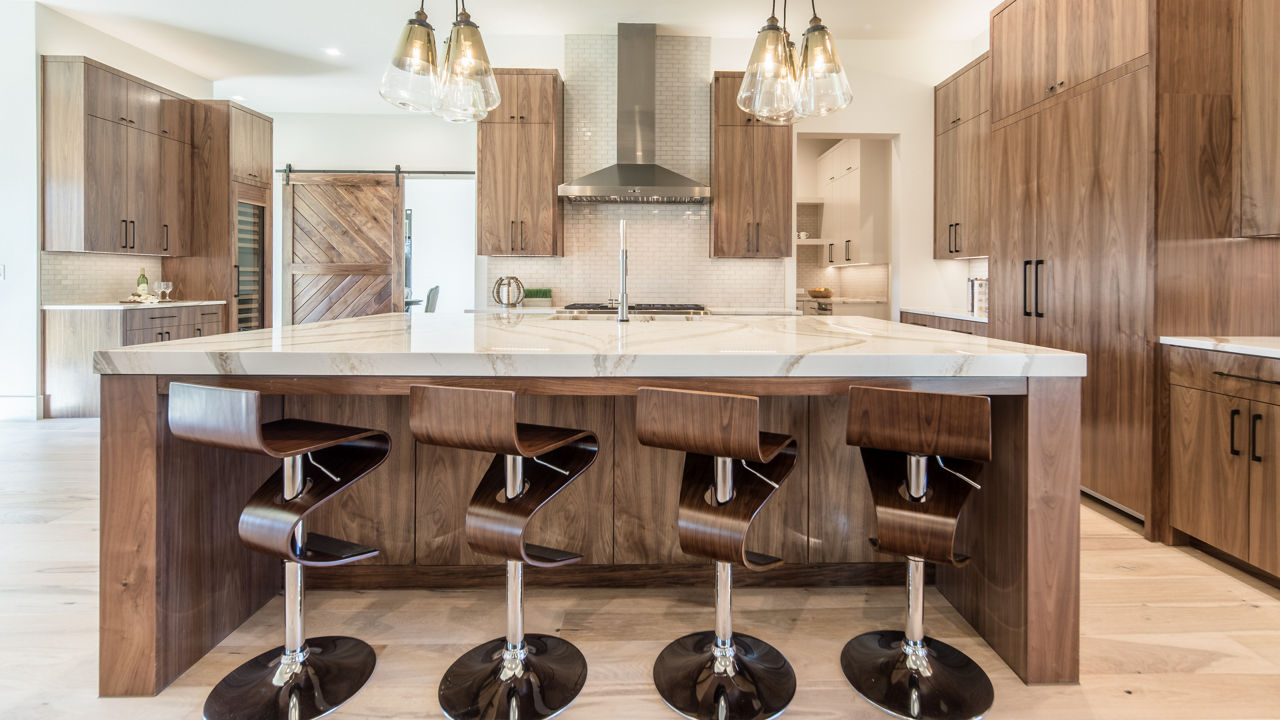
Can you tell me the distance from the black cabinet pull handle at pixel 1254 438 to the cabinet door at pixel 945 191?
10.00 feet

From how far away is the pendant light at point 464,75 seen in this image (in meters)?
2.28

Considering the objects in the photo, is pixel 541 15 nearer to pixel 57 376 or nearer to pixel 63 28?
pixel 63 28

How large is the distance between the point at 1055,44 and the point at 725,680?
11.3 feet

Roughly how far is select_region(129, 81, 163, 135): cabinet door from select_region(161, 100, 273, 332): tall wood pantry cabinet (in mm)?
494

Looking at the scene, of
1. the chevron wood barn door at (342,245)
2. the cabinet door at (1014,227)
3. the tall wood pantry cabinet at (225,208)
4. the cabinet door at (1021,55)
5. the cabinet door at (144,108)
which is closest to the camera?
the cabinet door at (1021,55)

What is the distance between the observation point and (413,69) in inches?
87.3

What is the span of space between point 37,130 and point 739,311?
5.44 m

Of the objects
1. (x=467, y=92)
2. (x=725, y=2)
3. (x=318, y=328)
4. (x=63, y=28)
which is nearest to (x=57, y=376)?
(x=63, y=28)

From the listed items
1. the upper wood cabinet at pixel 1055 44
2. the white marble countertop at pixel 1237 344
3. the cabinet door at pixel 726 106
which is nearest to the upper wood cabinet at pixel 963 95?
the upper wood cabinet at pixel 1055 44

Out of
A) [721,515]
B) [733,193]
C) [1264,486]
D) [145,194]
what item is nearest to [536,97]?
[733,193]

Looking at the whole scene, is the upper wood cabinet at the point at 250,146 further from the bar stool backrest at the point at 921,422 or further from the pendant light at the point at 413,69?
the bar stool backrest at the point at 921,422

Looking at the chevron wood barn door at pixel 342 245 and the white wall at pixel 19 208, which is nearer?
the white wall at pixel 19 208

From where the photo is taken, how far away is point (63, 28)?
5.30 meters

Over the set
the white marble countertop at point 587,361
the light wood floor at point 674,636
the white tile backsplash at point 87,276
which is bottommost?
the light wood floor at point 674,636
